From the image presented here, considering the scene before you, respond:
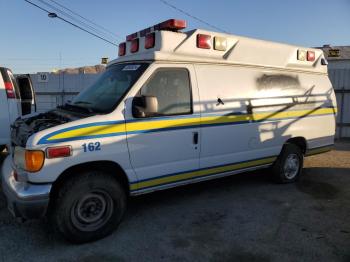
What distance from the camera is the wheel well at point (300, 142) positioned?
628cm

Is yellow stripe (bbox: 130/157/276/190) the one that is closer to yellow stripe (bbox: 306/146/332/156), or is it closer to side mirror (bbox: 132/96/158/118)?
side mirror (bbox: 132/96/158/118)

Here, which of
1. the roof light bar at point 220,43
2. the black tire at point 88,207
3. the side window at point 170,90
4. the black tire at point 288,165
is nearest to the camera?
the black tire at point 88,207

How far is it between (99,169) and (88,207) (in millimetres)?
455

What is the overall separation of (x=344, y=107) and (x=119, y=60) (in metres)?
9.11

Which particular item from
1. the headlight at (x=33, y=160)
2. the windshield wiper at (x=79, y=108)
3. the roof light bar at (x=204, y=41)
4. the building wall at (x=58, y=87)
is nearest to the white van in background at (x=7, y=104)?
the windshield wiper at (x=79, y=108)

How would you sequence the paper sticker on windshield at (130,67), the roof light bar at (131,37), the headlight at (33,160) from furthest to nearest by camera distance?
the roof light bar at (131,37) < the paper sticker on windshield at (130,67) < the headlight at (33,160)

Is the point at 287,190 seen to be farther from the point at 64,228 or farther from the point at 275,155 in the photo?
the point at 64,228

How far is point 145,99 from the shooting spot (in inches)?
158

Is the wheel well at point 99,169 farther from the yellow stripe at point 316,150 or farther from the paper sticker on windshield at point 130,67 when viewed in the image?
the yellow stripe at point 316,150

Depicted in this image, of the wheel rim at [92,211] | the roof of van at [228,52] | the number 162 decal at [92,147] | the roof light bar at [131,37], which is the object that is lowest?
the wheel rim at [92,211]

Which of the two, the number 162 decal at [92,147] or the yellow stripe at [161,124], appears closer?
the number 162 decal at [92,147]

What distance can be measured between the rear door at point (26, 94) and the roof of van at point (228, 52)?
118 inches

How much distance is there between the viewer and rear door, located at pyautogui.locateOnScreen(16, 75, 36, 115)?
7.36 meters

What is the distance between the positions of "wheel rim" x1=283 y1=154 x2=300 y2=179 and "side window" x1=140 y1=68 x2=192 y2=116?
2.60m
